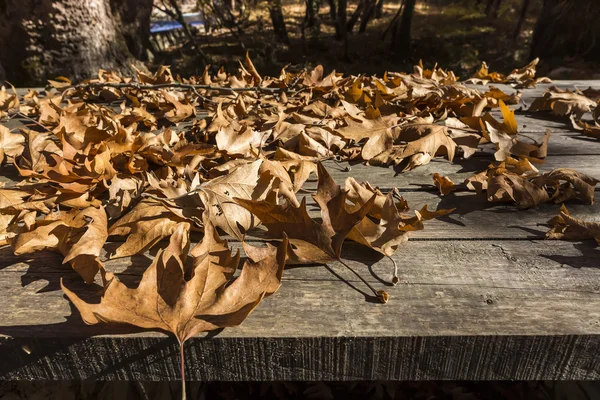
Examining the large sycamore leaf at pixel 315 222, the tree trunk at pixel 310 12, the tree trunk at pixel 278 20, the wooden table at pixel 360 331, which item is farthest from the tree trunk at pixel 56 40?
the tree trunk at pixel 310 12

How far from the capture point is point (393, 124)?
1596 mm

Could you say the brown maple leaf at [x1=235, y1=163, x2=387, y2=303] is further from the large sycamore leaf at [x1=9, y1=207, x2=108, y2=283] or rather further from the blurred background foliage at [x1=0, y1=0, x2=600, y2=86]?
the blurred background foliage at [x1=0, y1=0, x2=600, y2=86]

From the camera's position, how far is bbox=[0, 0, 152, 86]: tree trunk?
4281 mm

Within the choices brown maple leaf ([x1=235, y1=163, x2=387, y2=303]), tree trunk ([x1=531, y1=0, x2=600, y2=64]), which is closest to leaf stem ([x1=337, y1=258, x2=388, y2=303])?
brown maple leaf ([x1=235, y1=163, x2=387, y2=303])

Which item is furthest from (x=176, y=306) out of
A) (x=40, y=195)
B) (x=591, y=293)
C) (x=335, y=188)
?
(x=591, y=293)

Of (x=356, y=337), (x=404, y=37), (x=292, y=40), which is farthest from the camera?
→ (x=292, y=40)

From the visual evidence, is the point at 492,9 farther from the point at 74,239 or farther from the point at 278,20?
the point at 74,239

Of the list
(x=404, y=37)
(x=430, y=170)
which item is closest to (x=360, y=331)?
(x=430, y=170)

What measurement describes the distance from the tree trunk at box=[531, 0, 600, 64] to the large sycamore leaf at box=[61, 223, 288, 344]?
436 inches

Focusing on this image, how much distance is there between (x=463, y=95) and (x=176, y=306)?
1.74m

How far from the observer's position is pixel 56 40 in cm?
443

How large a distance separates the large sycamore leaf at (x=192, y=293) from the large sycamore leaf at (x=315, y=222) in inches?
3.8

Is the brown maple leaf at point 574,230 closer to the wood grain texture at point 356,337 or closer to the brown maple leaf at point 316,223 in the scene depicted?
the wood grain texture at point 356,337

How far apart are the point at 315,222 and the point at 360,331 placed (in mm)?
280
